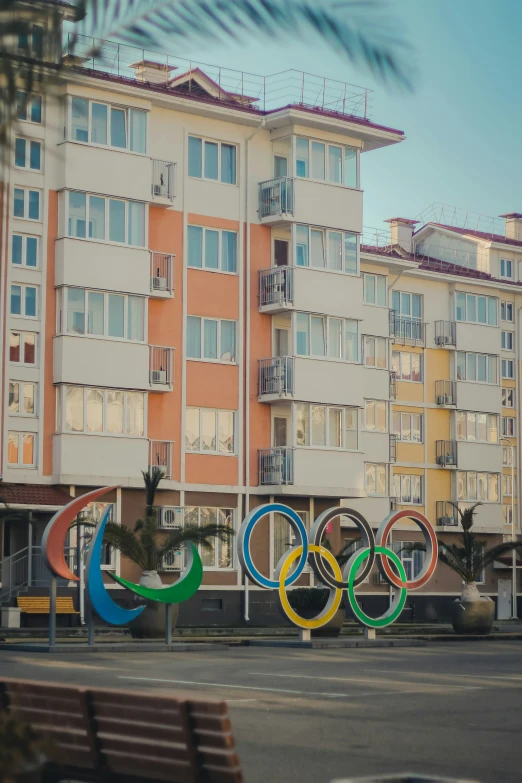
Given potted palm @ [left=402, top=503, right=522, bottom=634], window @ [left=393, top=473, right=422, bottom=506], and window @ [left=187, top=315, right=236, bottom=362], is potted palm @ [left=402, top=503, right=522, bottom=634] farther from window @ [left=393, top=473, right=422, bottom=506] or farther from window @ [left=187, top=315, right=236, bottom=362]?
window @ [left=393, top=473, right=422, bottom=506]

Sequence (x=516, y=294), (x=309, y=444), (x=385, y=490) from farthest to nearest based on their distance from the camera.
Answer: (x=516, y=294) < (x=385, y=490) < (x=309, y=444)

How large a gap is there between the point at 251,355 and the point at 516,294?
21.4 meters

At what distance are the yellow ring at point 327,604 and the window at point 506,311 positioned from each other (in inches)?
1288

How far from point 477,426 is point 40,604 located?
2611 centimetres

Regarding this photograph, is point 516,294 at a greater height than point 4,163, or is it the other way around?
point 516,294

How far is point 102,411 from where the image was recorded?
137 feet

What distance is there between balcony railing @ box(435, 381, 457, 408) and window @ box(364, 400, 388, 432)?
321 centimetres

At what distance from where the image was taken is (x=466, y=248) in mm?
64938

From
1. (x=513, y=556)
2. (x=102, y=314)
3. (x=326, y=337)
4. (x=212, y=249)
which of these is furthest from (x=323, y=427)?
(x=513, y=556)

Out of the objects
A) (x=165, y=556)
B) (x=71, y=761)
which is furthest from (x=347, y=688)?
(x=165, y=556)

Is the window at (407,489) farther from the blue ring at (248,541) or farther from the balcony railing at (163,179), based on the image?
the blue ring at (248,541)

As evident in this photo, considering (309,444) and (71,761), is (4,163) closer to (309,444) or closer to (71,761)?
(71,761)

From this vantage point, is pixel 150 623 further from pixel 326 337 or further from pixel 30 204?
pixel 326 337

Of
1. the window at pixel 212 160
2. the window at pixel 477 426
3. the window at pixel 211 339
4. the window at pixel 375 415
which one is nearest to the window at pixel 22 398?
the window at pixel 211 339
